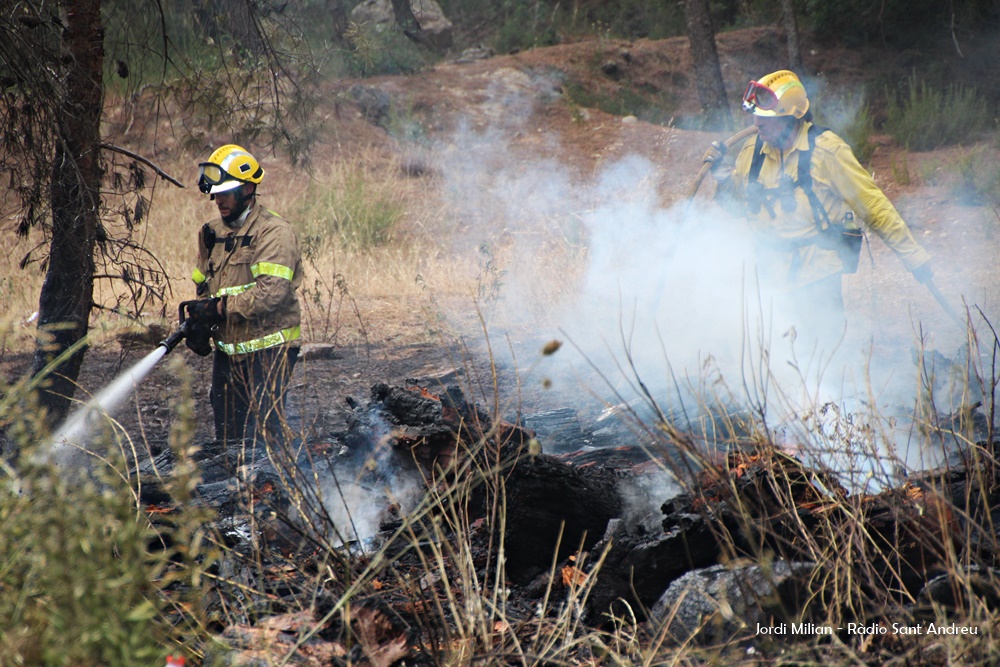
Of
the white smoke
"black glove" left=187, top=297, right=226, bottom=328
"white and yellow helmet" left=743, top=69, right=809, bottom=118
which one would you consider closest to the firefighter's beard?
"black glove" left=187, top=297, right=226, bottom=328

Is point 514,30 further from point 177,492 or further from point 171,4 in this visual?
point 177,492

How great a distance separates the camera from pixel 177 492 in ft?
6.33

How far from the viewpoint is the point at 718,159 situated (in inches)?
193

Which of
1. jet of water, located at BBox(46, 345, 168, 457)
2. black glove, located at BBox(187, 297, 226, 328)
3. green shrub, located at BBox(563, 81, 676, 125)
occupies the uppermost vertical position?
green shrub, located at BBox(563, 81, 676, 125)

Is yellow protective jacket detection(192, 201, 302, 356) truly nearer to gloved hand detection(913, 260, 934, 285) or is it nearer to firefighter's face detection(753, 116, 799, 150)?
firefighter's face detection(753, 116, 799, 150)

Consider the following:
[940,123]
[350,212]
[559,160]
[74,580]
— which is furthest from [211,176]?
[940,123]

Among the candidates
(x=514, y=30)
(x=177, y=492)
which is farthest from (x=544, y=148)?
(x=177, y=492)

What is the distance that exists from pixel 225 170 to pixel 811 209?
310 centimetres

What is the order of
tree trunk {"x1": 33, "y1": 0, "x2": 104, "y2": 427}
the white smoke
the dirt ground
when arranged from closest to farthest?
the white smoke < tree trunk {"x1": 33, "y1": 0, "x2": 104, "y2": 427} < the dirt ground

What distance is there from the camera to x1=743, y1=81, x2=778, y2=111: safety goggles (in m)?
4.46

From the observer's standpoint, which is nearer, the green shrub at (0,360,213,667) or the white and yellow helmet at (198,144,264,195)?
the green shrub at (0,360,213,667)

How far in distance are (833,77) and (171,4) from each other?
15086 mm

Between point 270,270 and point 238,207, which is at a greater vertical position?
point 238,207

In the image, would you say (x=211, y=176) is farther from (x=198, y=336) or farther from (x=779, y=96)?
(x=779, y=96)
